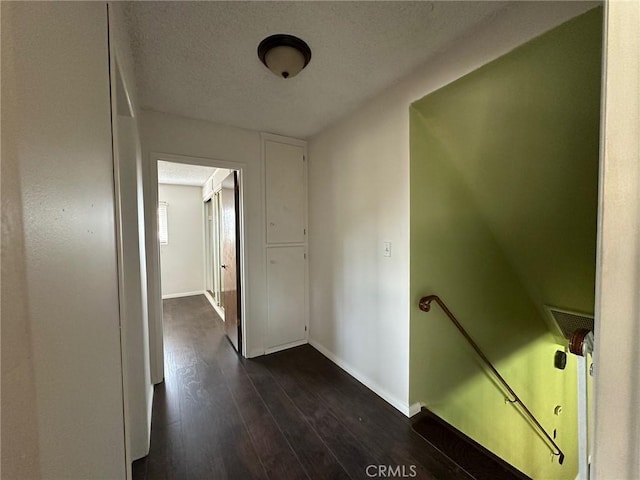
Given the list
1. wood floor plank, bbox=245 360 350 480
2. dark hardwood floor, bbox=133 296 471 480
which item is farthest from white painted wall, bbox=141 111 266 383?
wood floor plank, bbox=245 360 350 480

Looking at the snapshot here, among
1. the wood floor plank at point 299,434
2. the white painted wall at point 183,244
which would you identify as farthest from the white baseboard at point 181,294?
the wood floor plank at point 299,434

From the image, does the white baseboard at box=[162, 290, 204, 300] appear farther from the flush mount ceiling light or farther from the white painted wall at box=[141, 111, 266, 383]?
the flush mount ceiling light

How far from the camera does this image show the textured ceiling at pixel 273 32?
126 centimetres

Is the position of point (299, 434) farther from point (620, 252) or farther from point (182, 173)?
point (182, 173)

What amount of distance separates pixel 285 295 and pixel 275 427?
138cm

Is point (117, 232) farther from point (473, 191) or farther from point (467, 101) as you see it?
point (473, 191)

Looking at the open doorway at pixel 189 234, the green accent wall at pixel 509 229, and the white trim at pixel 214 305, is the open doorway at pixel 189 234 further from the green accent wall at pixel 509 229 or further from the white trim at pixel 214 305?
the green accent wall at pixel 509 229

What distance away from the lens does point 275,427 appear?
179 centimetres

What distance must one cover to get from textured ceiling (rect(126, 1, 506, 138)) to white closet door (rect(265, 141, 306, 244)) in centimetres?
64

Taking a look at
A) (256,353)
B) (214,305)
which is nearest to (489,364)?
(256,353)

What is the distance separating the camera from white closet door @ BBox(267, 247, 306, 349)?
2.90 m

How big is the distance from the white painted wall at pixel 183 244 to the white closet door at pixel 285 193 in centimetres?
348

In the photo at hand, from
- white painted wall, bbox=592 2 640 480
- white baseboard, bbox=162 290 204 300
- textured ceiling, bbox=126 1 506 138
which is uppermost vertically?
textured ceiling, bbox=126 1 506 138

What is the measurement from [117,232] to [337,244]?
195 cm
